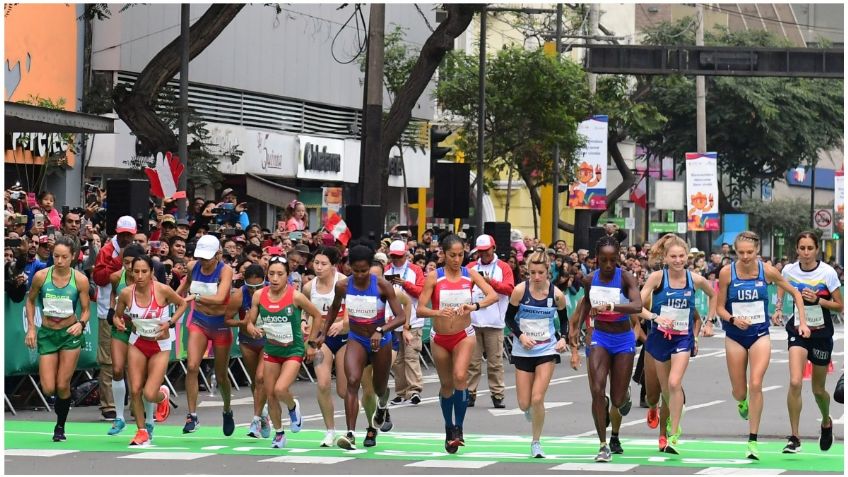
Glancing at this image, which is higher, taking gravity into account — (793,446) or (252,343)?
(252,343)

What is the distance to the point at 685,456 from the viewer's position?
595 inches

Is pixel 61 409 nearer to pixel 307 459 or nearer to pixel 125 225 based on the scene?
pixel 307 459

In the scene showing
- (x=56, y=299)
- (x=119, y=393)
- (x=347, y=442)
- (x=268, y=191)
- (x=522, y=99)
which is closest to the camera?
(x=347, y=442)

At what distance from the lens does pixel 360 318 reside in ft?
50.3

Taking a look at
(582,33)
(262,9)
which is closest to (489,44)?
(582,33)

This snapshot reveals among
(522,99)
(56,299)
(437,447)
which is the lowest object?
(437,447)

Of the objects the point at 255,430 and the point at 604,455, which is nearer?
the point at 604,455

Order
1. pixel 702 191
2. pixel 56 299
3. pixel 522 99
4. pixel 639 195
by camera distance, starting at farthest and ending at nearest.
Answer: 1. pixel 639 195
2. pixel 702 191
3. pixel 522 99
4. pixel 56 299

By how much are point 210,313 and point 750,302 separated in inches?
185

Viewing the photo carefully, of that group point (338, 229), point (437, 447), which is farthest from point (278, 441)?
point (338, 229)

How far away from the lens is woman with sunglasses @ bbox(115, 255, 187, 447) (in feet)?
51.4

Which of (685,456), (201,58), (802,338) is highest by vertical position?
(201,58)

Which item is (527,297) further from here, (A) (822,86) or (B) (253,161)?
(A) (822,86)

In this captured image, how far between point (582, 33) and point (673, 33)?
1369 centimetres
